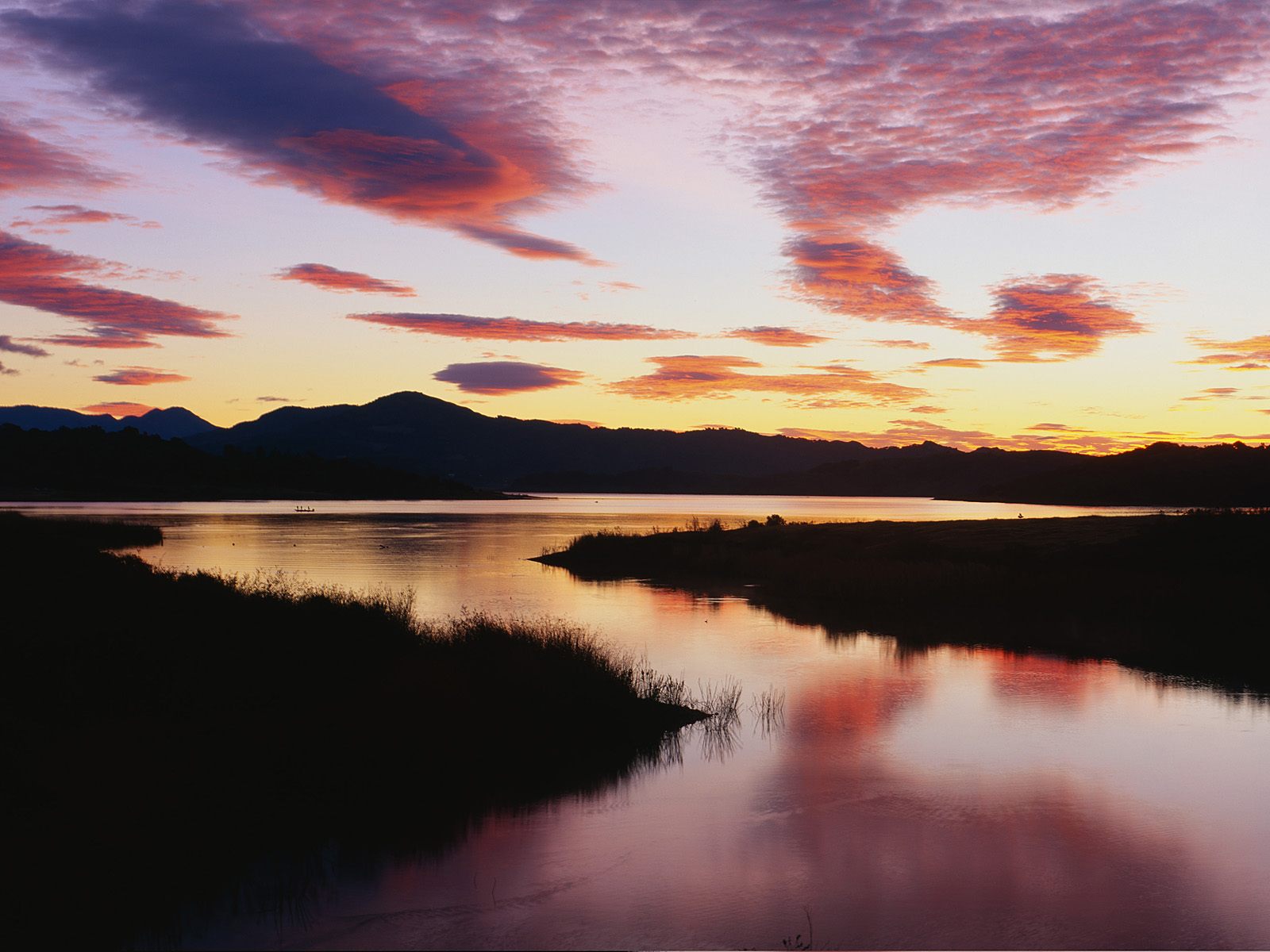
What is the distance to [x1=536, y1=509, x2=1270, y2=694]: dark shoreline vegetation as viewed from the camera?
109ft

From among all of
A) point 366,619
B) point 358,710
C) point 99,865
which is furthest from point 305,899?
point 366,619

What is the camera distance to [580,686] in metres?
20.4

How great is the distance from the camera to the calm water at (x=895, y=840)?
1161 centimetres

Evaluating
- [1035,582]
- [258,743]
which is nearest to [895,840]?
[258,743]

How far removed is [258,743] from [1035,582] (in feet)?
115

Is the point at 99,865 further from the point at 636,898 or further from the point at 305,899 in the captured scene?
the point at 636,898

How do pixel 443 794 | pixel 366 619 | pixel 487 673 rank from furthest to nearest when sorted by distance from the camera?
pixel 366 619 → pixel 487 673 → pixel 443 794

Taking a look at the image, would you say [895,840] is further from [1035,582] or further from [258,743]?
[1035,582]

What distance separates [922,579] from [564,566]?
27114 mm

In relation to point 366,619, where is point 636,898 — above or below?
below

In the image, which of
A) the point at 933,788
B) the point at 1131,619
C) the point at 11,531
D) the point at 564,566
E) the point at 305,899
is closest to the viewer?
the point at 305,899

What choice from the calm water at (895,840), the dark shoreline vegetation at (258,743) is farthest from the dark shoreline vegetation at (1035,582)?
the dark shoreline vegetation at (258,743)

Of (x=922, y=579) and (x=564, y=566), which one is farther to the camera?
(x=564, y=566)

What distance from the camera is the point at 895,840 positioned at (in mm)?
14562
